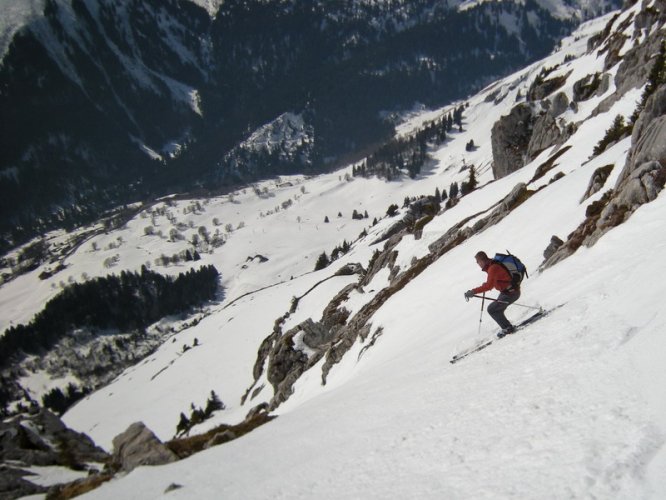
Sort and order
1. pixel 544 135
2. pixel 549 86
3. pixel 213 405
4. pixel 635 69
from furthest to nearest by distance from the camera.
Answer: pixel 549 86
pixel 213 405
pixel 544 135
pixel 635 69

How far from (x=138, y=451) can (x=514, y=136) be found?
78.4 metres

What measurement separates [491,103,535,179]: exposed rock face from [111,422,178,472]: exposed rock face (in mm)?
74214

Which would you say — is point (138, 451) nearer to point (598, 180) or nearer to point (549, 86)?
point (598, 180)

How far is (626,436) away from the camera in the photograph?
6.45 metres

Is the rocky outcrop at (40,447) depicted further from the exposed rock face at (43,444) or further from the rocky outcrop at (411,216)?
the rocky outcrop at (411,216)

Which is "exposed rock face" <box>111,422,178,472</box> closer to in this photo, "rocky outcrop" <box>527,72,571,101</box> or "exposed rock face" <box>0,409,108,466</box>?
"exposed rock face" <box>0,409,108,466</box>

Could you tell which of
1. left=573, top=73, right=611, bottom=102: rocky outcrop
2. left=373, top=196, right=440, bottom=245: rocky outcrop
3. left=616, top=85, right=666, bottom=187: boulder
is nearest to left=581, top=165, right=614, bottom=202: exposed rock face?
left=616, top=85, right=666, bottom=187: boulder

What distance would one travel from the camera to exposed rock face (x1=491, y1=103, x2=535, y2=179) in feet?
260

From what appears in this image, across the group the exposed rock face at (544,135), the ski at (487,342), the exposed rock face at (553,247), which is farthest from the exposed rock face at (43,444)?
the exposed rock face at (544,135)

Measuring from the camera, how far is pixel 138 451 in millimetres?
22625

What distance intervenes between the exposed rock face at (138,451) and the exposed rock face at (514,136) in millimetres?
74214

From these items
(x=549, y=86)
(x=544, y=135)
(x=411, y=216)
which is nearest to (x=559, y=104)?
→ (x=544, y=135)

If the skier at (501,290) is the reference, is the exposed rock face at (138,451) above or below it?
below

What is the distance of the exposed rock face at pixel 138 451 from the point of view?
2067cm
